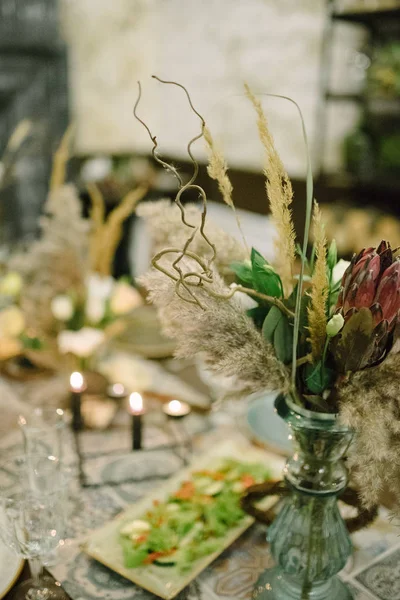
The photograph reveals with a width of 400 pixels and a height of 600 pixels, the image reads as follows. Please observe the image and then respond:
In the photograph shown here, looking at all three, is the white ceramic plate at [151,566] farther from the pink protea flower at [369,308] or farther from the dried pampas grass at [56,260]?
the dried pampas grass at [56,260]

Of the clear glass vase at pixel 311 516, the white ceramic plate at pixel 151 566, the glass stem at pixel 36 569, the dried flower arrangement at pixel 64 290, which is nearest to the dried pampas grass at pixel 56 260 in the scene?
the dried flower arrangement at pixel 64 290

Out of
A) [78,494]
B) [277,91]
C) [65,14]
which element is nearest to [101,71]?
[65,14]

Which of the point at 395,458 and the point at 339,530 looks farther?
the point at 339,530

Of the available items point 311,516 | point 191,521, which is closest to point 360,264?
point 311,516

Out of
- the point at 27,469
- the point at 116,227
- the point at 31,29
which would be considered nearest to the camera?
the point at 27,469

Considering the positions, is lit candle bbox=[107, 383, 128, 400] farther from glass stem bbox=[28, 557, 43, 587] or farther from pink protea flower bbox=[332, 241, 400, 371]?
pink protea flower bbox=[332, 241, 400, 371]

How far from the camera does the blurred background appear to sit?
99.0 inches

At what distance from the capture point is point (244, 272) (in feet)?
2.16

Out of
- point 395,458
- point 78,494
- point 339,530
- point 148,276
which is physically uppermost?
point 148,276

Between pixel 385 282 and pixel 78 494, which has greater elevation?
pixel 385 282

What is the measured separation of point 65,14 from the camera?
2.88 m

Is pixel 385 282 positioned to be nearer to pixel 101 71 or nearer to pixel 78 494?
pixel 78 494

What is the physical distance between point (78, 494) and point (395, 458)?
1.95 ft

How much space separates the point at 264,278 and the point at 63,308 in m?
0.73
